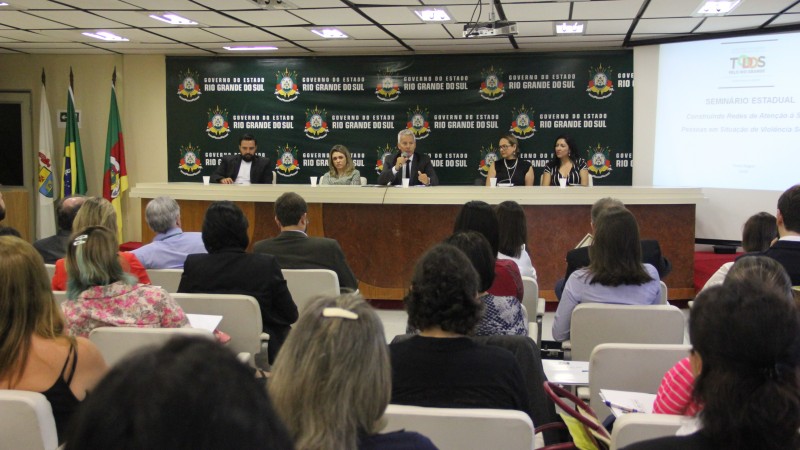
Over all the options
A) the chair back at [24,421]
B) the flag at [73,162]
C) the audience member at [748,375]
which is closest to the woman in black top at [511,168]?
the flag at [73,162]

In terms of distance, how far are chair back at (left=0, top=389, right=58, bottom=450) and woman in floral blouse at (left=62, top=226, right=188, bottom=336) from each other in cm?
102

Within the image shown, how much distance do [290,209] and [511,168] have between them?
156 inches

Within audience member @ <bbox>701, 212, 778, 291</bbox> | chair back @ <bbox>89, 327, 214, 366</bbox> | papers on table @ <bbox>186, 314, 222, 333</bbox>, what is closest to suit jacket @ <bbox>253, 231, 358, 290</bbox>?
papers on table @ <bbox>186, 314, 222, 333</bbox>

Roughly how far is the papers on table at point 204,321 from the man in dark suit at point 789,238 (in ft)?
7.70

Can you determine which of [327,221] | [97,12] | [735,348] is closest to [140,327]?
[735,348]

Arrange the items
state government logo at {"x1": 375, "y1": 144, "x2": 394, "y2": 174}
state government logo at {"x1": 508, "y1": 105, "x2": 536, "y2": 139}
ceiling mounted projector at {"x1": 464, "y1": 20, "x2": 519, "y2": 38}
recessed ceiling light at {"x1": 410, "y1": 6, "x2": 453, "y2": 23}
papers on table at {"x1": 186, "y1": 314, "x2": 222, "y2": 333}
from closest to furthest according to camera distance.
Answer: papers on table at {"x1": 186, "y1": 314, "x2": 222, "y2": 333} < ceiling mounted projector at {"x1": 464, "y1": 20, "x2": 519, "y2": 38} < recessed ceiling light at {"x1": 410, "y1": 6, "x2": 453, "y2": 23} < state government logo at {"x1": 508, "y1": 105, "x2": 536, "y2": 139} < state government logo at {"x1": 375, "y1": 144, "x2": 394, "y2": 174}

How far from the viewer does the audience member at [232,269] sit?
3623mm

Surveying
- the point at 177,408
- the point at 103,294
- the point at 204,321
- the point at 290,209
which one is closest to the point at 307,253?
the point at 290,209

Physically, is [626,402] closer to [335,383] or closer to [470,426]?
[470,426]

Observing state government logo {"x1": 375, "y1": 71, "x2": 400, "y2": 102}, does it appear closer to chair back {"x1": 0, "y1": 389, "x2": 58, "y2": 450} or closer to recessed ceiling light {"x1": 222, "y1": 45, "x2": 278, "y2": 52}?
recessed ceiling light {"x1": 222, "y1": 45, "x2": 278, "y2": 52}

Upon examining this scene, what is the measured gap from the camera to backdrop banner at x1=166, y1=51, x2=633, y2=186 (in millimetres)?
8922

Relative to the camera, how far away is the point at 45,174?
955cm

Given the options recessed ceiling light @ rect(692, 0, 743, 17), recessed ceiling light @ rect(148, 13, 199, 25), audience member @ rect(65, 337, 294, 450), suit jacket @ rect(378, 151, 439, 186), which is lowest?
audience member @ rect(65, 337, 294, 450)

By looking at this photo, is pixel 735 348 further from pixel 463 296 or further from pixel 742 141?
pixel 742 141
